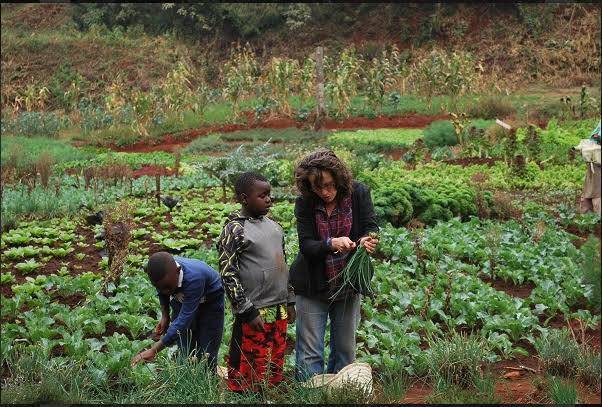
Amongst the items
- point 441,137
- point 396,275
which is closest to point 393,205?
point 396,275

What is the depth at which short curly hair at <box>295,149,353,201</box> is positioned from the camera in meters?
4.68

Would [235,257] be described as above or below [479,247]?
above

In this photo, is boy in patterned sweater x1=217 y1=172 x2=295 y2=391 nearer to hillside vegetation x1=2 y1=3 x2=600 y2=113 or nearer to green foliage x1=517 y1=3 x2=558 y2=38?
hillside vegetation x1=2 y1=3 x2=600 y2=113

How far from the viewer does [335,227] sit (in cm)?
489

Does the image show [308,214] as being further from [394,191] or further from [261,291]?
[394,191]

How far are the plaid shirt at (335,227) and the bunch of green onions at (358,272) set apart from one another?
6 centimetres

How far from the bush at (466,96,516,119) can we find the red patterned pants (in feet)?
69.1

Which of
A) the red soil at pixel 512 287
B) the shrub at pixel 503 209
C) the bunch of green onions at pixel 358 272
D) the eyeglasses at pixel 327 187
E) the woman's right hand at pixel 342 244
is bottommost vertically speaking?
the red soil at pixel 512 287

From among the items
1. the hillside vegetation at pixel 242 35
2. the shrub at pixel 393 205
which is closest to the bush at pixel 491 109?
the hillside vegetation at pixel 242 35

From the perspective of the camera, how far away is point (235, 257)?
4.77 meters

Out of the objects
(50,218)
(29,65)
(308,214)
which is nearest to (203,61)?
(29,65)

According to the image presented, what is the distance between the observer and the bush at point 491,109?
25109mm

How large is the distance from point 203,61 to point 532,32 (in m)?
16.7

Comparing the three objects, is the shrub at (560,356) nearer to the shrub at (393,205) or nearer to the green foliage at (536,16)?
the shrub at (393,205)
